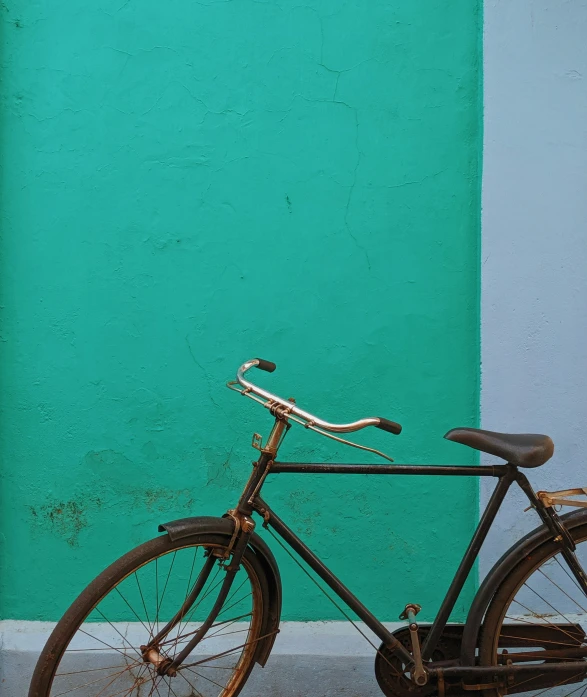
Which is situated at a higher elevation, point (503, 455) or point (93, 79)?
point (93, 79)

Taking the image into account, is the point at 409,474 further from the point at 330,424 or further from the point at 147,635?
the point at 147,635

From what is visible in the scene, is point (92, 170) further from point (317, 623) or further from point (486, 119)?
point (317, 623)

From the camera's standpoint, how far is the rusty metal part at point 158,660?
2.48 m

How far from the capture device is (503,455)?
258 cm

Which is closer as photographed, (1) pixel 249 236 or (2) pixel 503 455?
(2) pixel 503 455

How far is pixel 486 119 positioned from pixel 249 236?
113 centimetres

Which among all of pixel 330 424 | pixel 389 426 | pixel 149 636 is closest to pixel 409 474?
pixel 389 426

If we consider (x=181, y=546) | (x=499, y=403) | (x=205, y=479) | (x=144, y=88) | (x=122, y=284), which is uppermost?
(x=144, y=88)

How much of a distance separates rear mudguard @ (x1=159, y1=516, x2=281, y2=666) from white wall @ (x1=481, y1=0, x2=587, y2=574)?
1094 millimetres

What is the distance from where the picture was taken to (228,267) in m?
3.34

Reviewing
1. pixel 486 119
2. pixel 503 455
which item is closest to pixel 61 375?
pixel 503 455

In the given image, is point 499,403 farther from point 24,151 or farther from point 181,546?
point 24,151

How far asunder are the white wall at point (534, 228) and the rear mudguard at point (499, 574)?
2.24 feet

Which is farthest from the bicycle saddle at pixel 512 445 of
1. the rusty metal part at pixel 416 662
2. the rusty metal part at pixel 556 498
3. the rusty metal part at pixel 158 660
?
the rusty metal part at pixel 158 660
